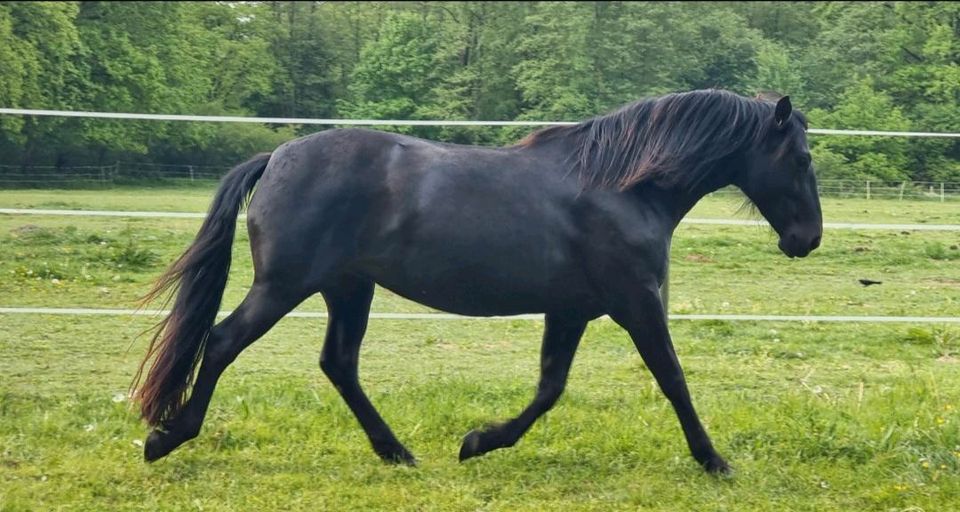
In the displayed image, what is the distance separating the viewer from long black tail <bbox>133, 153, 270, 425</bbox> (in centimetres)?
411

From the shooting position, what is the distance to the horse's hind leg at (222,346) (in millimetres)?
4051

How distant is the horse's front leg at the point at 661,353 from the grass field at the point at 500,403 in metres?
0.12

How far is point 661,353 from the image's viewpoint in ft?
13.6

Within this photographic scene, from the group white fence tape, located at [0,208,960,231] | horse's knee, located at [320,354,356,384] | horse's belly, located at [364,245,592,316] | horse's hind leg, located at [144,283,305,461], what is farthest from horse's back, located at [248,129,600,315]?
white fence tape, located at [0,208,960,231]

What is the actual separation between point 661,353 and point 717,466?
0.54 m

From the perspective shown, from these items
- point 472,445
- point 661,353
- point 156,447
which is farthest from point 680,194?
point 156,447

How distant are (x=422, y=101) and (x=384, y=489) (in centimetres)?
893

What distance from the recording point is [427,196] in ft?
13.5

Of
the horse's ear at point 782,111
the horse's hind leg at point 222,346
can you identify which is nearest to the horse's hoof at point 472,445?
the horse's hind leg at point 222,346

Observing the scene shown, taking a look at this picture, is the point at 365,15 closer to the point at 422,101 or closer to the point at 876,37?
the point at 422,101

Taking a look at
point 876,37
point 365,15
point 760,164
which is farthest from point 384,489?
point 365,15

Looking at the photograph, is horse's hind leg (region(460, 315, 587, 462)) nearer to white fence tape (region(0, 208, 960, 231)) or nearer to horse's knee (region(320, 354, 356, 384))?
horse's knee (region(320, 354, 356, 384))

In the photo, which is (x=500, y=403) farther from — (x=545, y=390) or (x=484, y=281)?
(x=484, y=281)

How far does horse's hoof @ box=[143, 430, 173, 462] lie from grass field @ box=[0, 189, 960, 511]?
0.08 m
